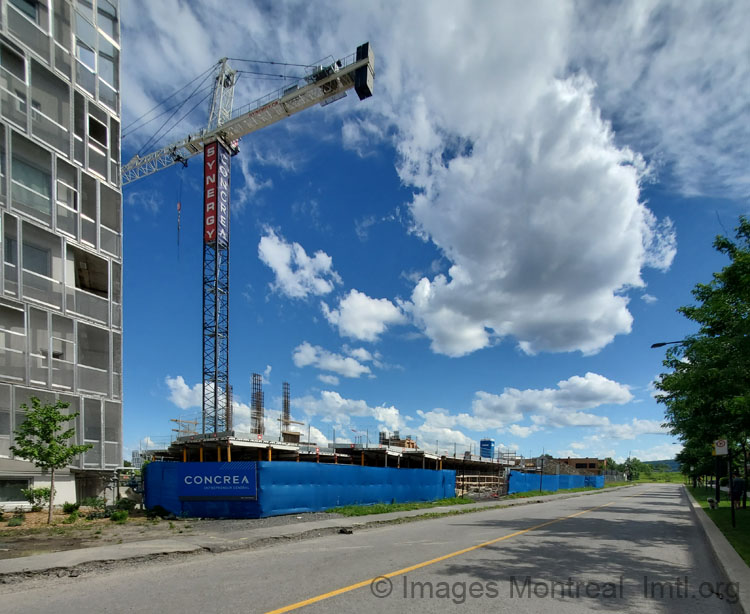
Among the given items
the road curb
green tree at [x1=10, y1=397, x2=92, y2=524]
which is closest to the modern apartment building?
green tree at [x1=10, y1=397, x2=92, y2=524]

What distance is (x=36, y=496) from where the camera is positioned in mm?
18469

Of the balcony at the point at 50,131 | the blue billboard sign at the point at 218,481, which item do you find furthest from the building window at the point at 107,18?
the blue billboard sign at the point at 218,481

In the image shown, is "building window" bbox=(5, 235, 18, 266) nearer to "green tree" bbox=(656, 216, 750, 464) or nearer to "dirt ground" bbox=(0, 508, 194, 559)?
"dirt ground" bbox=(0, 508, 194, 559)

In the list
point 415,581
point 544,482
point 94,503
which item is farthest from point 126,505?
point 544,482

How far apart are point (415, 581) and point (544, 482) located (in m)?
48.3

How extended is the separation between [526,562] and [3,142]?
22.5 m

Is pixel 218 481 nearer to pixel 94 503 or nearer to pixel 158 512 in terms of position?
pixel 158 512

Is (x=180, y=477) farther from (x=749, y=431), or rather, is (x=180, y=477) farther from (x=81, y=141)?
(x=749, y=431)

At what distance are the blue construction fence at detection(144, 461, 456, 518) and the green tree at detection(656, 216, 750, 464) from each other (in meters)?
13.2

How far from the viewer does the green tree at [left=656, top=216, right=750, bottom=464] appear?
1282 centimetres

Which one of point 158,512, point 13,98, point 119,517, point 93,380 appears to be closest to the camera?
point 119,517

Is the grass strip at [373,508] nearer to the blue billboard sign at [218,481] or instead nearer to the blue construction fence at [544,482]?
the blue billboard sign at [218,481]

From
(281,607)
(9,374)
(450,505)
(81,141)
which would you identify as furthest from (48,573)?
(450,505)

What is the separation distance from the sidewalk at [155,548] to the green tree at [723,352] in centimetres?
1110
